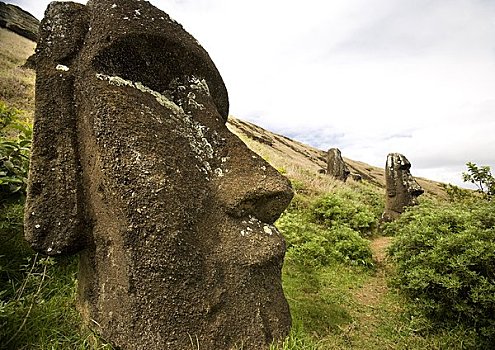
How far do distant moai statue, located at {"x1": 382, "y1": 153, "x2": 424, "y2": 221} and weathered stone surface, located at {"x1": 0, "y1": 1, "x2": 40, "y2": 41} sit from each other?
41781 millimetres

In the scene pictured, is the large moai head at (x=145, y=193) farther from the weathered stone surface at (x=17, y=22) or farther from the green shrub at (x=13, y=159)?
the weathered stone surface at (x=17, y=22)

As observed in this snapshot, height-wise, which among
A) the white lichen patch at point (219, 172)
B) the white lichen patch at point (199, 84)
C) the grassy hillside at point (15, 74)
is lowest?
the grassy hillside at point (15, 74)

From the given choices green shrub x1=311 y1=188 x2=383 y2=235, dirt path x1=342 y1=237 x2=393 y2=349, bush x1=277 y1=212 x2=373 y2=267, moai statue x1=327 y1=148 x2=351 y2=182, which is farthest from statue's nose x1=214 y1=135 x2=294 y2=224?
moai statue x1=327 y1=148 x2=351 y2=182

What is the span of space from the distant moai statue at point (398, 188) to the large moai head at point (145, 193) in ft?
33.8

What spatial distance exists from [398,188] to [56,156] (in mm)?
11866

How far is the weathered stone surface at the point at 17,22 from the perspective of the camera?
1606 inches

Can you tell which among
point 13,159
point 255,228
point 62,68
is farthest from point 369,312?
point 13,159

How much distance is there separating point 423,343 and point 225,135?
3.24 m

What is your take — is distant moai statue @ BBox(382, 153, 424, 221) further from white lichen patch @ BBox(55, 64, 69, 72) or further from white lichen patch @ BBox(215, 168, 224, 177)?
white lichen patch @ BBox(55, 64, 69, 72)

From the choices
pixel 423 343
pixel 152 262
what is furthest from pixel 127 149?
pixel 423 343

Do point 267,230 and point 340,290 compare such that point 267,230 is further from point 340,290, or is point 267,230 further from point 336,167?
point 336,167

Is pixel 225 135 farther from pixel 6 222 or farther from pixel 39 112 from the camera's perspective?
pixel 6 222

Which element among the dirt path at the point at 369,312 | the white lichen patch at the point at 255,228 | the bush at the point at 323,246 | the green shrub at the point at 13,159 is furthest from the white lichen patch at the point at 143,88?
the bush at the point at 323,246

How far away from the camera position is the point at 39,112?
9.97 ft
